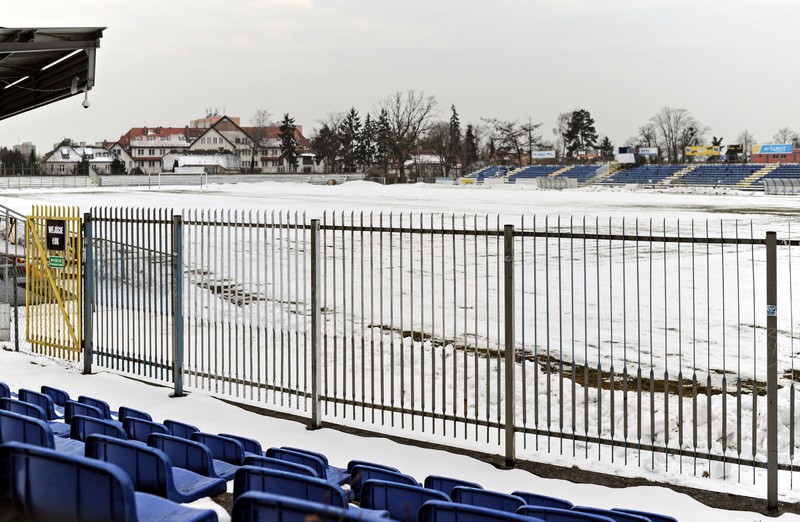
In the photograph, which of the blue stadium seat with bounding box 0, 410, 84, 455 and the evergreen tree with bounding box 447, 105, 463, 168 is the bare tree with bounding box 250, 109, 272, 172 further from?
the blue stadium seat with bounding box 0, 410, 84, 455

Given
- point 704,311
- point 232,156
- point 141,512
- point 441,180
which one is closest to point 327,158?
point 232,156

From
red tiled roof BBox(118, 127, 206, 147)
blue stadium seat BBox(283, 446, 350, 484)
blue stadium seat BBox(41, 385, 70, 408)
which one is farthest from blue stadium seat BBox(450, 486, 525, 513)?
red tiled roof BBox(118, 127, 206, 147)

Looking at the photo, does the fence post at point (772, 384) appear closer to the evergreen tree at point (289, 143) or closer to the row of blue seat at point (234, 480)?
the row of blue seat at point (234, 480)

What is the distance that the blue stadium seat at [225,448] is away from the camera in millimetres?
6102

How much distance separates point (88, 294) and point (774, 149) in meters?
110

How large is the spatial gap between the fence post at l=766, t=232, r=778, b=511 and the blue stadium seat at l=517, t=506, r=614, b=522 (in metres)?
3.49

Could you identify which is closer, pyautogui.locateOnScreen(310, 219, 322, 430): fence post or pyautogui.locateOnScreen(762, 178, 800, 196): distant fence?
pyautogui.locateOnScreen(310, 219, 322, 430): fence post

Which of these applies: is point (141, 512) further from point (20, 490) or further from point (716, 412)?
point (716, 412)

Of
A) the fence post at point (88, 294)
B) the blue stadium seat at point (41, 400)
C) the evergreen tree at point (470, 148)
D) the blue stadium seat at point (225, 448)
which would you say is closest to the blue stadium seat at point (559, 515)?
the blue stadium seat at point (225, 448)

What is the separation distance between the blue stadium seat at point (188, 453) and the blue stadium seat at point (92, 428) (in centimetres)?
21

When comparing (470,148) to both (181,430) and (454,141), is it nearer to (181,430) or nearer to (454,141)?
(454,141)

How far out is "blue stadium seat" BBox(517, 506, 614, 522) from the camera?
4.06m

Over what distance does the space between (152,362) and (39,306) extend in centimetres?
322

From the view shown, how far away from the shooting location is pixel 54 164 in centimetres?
14662
